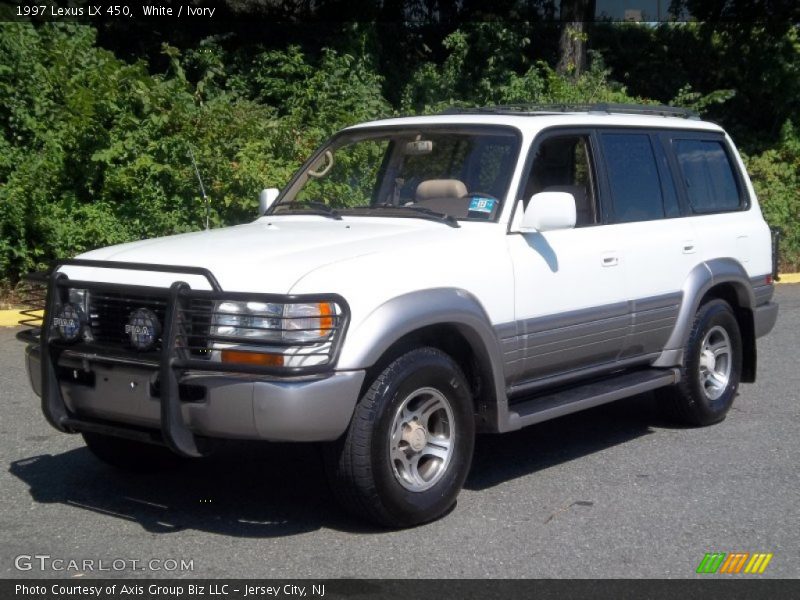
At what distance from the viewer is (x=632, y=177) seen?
275 inches

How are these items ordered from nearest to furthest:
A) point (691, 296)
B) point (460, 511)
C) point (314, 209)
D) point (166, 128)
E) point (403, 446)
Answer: point (403, 446), point (460, 511), point (314, 209), point (691, 296), point (166, 128)

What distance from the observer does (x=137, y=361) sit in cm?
502

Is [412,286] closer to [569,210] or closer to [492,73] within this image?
[569,210]

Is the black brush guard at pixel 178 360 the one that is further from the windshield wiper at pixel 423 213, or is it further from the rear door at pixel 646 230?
the rear door at pixel 646 230

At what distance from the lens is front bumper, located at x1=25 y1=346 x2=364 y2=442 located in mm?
4723

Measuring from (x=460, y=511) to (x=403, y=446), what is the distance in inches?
23.4

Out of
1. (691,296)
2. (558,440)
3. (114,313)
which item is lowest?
(558,440)

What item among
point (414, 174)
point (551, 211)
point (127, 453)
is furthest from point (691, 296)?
point (127, 453)

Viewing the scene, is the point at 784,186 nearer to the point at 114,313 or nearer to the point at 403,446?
the point at 403,446

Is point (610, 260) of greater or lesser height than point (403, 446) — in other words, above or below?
above

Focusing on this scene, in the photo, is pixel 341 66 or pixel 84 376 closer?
pixel 84 376

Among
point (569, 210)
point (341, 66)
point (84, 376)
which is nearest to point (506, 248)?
point (569, 210)

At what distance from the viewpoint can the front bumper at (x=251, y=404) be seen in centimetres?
472

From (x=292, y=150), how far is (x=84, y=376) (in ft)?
25.4
